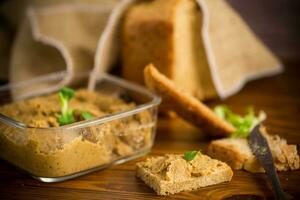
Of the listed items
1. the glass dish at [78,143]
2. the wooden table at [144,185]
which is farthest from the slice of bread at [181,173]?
the glass dish at [78,143]

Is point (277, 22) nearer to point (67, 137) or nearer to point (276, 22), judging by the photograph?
point (276, 22)

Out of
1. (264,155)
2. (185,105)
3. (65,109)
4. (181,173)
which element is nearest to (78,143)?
(65,109)

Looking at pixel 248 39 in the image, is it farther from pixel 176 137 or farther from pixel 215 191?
pixel 215 191

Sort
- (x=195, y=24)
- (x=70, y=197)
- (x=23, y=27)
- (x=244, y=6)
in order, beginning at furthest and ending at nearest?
1. (x=244, y=6)
2. (x=23, y=27)
3. (x=195, y=24)
4. (x=70, y=197)

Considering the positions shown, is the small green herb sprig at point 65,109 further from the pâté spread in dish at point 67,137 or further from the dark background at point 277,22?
the dark background at point 277,22

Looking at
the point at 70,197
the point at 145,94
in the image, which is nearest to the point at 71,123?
the point at 70,197
